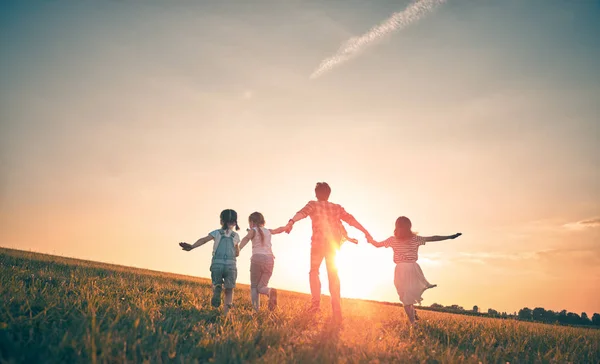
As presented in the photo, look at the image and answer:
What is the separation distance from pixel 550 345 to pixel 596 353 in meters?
0.78

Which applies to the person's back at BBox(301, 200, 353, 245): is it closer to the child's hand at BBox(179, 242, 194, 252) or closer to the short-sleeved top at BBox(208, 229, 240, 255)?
the short-sleeved top at BBox(208, 229, 240, 255)

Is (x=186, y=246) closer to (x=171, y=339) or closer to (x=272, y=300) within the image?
(x=272, y=300)

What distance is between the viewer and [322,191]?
28.9 ft

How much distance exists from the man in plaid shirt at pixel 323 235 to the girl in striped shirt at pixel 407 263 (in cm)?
155

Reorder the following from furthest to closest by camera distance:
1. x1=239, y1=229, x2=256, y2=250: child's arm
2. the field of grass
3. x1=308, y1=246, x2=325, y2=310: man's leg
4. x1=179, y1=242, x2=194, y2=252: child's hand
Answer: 1. x1=239, y1=229, x2=256, y2=250: child's arm
2. x1=308, y1=246, x2=325, y2=310: man's leg
3. x1=179, y1=242, x2=194, y2=252: child's hand
4. the field of grass

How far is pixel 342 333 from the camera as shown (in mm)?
6164

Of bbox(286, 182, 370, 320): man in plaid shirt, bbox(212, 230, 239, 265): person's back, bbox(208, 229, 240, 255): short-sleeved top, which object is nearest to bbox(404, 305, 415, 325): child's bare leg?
bbox(286, 182, 370, 320): man in plaid shirt

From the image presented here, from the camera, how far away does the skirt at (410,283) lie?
949 centimetres

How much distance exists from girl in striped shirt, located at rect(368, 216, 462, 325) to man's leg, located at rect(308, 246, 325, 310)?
1900 mm

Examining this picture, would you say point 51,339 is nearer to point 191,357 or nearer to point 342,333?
point 191,357

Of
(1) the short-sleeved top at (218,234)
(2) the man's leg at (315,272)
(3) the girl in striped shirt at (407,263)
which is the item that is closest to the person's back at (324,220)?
(2) the man's leg at (315,272)

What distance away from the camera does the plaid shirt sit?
838cm

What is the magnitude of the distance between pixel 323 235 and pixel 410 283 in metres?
2.88

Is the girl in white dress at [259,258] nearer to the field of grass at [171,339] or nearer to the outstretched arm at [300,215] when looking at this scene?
the outstretched arm at [300,215]
